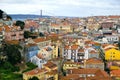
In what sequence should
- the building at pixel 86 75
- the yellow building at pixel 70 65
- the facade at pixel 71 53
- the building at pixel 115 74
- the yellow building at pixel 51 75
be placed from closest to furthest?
the building at pixel 86 75
the yellow building at pixel 51 75
the building at pixel 115 74
the yellow building at pixel 70 65
the facade at pixel 71 53

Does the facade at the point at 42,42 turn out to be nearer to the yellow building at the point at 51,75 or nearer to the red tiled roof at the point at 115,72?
the yellow building at the point at 51,75

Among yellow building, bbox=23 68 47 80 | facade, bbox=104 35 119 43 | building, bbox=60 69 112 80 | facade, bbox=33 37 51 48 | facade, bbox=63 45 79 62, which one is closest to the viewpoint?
building, bbox=60 69 112 80

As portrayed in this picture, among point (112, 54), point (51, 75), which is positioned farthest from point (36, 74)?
point (112, 54)

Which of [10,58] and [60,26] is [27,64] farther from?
[60,26]

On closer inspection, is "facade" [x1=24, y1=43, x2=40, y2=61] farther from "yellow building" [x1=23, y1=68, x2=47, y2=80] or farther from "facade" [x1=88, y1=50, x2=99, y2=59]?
"yellow building" [x1=23, y1=68, x2=47, y2=80]

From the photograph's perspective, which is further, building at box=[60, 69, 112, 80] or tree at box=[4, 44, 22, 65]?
tree at box=[4, 44, 22, 65]

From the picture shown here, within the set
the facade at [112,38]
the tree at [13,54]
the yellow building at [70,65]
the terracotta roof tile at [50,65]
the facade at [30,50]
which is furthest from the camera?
the facade at [112,38]

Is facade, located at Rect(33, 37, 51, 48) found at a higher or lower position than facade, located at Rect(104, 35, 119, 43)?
higher

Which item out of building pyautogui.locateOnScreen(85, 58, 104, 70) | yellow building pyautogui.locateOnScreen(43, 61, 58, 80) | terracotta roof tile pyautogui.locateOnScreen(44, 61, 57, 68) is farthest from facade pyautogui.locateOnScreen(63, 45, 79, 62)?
yellow building pyautogui.locateOnScreen(43, 61, 58, 80)

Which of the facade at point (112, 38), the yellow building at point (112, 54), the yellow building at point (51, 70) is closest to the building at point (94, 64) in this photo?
the yellow building at point (51, 70)
